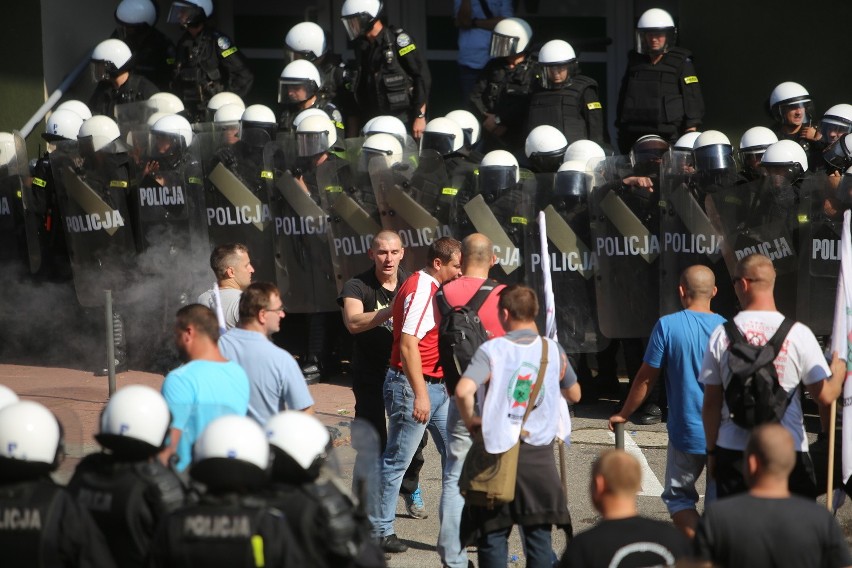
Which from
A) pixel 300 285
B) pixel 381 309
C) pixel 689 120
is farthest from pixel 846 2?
pixel 381 309

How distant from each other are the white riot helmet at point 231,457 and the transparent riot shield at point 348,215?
5958 mm

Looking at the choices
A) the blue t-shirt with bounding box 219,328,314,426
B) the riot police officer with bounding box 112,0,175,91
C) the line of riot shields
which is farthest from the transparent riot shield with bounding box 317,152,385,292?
the blue t-shirt with bounding box 219,328,314,426

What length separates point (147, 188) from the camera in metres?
10.5

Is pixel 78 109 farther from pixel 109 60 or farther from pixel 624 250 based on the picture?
pixel 624 250

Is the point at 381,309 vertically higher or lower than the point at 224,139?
lower

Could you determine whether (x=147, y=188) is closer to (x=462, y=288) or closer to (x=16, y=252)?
(x=16, y=252)

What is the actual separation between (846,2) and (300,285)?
6.31 meters

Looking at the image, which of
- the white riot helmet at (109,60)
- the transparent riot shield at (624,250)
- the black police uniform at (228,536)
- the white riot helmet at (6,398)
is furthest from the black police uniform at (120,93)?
the black police uniform at (228,536)

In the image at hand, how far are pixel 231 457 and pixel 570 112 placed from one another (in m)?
7.81

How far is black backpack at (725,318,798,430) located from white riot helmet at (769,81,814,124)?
5.47 m

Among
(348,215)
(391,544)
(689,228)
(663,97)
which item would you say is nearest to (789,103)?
(663,97)

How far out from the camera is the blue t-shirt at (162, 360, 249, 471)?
504cm

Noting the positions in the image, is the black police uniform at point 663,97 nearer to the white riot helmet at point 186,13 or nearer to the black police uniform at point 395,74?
the black police uniform at point 395,74

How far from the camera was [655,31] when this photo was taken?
1151cm
